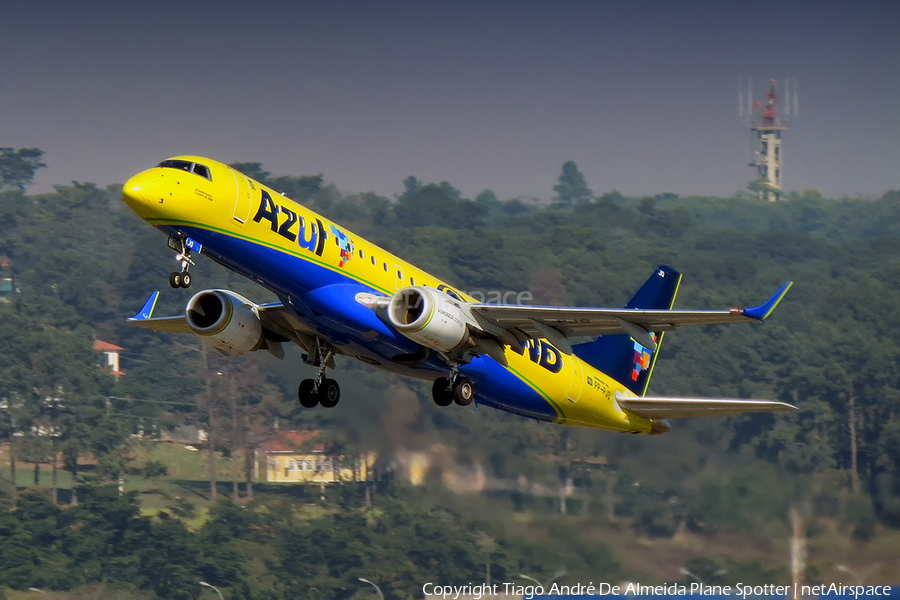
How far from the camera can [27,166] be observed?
147875 mm

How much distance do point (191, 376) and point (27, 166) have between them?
60.0m

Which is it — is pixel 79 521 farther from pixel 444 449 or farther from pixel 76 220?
pixel 76 220

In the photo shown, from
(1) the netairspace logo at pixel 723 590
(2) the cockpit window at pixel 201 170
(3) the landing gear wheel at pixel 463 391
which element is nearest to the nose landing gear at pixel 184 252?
(2) the cockpit window at pixel 201 170

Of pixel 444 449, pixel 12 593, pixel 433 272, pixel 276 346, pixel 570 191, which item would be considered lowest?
pixel 12 593

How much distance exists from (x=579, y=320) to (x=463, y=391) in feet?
12.4

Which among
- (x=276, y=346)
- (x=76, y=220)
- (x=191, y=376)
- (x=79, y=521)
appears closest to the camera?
(x=276, y=346)

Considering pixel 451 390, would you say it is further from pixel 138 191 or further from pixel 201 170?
pixel 138 191

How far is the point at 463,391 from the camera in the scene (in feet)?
115

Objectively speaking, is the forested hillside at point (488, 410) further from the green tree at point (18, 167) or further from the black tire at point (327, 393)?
the black tire at point (327, 393)

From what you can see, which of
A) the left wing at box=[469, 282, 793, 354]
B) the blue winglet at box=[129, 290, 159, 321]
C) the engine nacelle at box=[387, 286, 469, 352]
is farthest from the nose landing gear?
the blue winglet at box=[129, 290, 159, 321]

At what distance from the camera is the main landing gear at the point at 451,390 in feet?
115

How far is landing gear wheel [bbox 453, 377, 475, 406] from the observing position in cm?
3500

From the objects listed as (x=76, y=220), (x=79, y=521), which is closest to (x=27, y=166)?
(x=76, y=220)

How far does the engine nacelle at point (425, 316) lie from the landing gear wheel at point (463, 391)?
2.10 m
